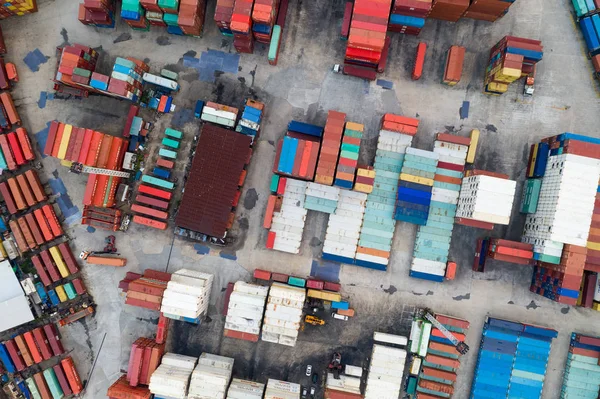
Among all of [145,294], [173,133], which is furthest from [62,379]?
[173,133]

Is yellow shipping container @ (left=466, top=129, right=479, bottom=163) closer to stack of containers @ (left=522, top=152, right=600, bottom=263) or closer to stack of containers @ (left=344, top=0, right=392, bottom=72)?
stack of containers @ (left=522, top=152, right=600, bottom=263)

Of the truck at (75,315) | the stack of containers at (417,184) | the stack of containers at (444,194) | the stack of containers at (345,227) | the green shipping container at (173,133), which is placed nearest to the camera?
the stack of containers at (417,184)

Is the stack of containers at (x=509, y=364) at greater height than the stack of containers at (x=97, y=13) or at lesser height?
lesser

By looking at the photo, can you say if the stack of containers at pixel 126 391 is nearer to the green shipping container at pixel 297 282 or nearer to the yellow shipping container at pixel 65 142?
the green shipping container at pixel 297 282

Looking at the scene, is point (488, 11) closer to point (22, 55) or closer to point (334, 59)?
point (334, 59)

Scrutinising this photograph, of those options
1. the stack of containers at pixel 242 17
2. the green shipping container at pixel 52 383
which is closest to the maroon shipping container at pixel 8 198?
the green shipping container at pixel 52 383

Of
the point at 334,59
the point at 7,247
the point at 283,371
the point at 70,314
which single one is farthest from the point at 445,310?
the point at 7,247

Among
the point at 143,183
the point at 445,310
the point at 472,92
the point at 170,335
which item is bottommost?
the point at 170,335
